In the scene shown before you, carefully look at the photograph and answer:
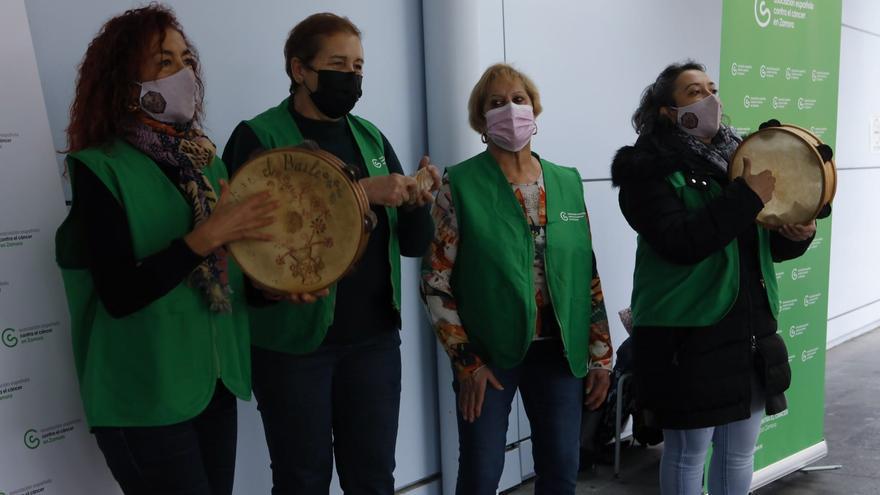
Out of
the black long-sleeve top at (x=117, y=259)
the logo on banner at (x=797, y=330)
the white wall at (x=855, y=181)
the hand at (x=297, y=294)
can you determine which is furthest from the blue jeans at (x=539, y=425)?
the white wall at (x=855, y=181)

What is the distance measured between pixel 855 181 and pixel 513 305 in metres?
5.46

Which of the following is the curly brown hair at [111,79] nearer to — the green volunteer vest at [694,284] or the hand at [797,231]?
the green volunteer vest at [694,284]

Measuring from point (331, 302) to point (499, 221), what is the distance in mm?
558

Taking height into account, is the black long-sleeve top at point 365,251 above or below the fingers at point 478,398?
above

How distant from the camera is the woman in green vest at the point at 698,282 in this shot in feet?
7.46

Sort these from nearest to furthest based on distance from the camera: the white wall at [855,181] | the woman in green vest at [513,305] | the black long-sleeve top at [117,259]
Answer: the black long-sleeve top at [117,259] → the woman in green vest at [513,305] → the white wall at [855,181]

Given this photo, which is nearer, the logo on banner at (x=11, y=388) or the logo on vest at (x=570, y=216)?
the logo on banner at (x=11, y=388)

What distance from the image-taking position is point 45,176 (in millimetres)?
1900

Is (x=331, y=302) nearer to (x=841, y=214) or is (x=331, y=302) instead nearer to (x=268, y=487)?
(x=268, y=487)

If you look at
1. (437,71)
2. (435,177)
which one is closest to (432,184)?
(435,177)

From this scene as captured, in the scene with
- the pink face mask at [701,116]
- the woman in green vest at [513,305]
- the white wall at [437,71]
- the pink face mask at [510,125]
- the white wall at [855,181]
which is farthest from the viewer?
the white wall at [855,181]

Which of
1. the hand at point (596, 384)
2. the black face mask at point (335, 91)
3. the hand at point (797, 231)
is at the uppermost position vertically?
the black face mask at point (335, 91)

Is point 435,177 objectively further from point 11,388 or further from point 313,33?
point 11,388

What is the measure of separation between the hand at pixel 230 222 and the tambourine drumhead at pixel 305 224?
0.03m
